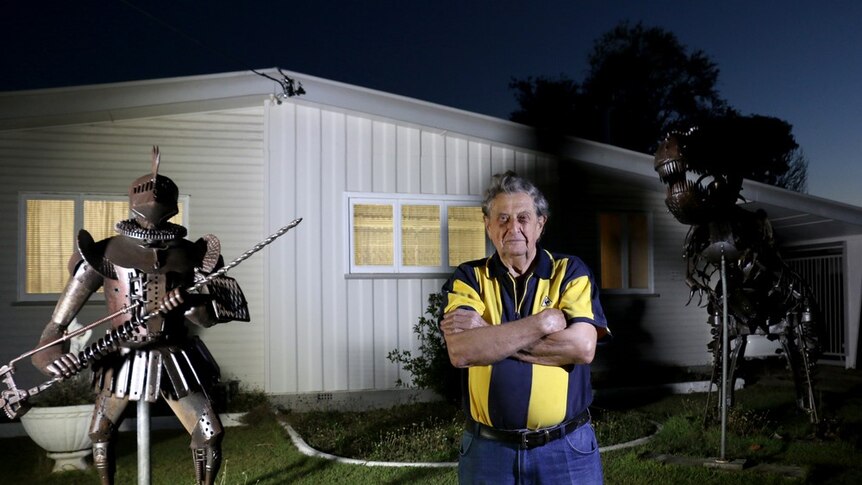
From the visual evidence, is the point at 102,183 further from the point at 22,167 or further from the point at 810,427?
the point at 810,427

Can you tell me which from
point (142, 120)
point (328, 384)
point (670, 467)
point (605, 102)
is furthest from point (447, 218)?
point (605, 102)

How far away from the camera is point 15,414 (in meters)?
3.71

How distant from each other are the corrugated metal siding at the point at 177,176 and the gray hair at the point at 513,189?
251 inches

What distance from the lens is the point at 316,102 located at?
28.6 ft

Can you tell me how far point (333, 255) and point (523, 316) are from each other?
6.29 m

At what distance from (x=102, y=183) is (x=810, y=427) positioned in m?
8.18

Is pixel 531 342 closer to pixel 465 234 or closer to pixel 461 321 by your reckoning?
pixel 461 321

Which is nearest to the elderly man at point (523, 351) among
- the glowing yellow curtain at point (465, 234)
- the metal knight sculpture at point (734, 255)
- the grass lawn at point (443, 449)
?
the grass lawn at point (443, 449)

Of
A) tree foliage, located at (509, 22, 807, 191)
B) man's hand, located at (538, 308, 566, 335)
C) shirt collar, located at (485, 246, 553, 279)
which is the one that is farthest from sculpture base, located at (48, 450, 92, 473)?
tree foliage, located at (509, 22, 807, 191)

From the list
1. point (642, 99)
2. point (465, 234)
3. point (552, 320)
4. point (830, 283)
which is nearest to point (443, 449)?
point (465, 234)

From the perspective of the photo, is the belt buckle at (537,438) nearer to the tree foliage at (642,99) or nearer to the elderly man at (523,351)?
the elderly man at (523,351)

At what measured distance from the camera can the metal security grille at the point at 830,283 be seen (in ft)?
42.4

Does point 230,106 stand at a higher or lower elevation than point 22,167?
higher

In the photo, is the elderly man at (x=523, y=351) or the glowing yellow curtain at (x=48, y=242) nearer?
the elderly man at (x=523, y=351)
